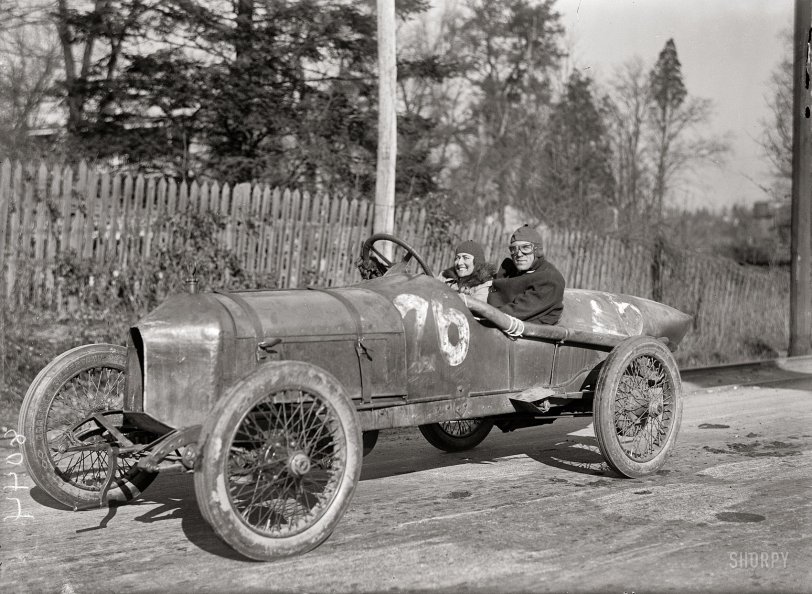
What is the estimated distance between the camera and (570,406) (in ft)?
19.6

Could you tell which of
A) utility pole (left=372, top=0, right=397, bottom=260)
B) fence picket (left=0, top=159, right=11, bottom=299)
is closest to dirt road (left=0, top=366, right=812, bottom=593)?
fence picket (left=0, top=159, right=11, bottom=299)

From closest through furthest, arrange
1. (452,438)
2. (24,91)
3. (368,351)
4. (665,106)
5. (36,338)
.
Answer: (368,351)
(452,438)
(36,338)
(24,91)
(665,106)

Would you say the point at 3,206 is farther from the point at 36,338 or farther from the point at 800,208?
the point at 800,208

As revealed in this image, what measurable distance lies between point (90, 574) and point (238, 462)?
2.59 feet

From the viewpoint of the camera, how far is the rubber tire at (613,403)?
5.45 meters

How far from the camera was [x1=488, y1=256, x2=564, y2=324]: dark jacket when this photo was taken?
5.81 m

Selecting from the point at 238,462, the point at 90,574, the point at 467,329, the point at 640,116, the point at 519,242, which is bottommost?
the point at 90,574

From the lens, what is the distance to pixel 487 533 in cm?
444

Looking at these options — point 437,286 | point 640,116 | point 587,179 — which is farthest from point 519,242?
point 640,116

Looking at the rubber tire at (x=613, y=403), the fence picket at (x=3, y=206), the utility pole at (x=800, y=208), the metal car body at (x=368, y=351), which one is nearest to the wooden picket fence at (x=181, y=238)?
the fence picket at (x=3, y=206)

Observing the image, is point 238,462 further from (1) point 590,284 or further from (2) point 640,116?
(2) point 640,116

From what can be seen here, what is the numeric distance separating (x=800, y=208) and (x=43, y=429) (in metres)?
12.3

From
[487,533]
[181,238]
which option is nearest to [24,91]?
[181,238]

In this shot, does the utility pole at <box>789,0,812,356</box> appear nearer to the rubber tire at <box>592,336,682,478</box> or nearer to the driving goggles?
the rubber tire at <box>592,336,682,478</box>
